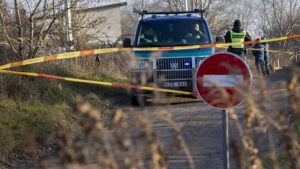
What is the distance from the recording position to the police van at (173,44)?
10219 millimetres

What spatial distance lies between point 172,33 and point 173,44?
43 centimetres

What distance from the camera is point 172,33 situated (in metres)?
10.8

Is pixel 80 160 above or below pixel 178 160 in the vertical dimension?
above

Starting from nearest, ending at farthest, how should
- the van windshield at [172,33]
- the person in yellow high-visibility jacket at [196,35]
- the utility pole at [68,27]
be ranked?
1. the van windshield at [172,33]
2. the person in yellow high-visibility jacket at [196,35]
3. the utility pole at [68,27]

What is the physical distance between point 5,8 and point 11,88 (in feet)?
7.39

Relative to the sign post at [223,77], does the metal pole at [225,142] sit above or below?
below

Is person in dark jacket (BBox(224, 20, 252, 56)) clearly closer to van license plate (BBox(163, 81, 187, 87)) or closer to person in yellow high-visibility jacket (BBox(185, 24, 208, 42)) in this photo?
person in yellow high-visibility jacket (BBox(185, 24, 208, 42))

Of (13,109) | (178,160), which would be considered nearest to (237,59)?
(178,160)

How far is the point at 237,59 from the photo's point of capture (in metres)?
4.38

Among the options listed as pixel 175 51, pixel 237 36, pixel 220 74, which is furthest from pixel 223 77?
pixel 237 36

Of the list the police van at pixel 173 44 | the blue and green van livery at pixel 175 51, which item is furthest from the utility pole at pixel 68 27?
the blue and green van livery at pixel 175 51

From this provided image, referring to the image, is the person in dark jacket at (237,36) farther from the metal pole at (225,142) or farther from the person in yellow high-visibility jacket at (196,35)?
the metal pole at (225,142)

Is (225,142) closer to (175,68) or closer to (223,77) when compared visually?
(223,77)

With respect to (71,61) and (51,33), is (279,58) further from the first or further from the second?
(51,33)
